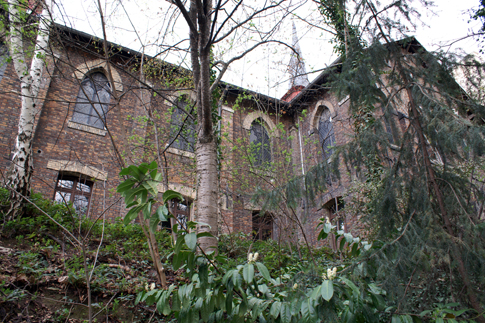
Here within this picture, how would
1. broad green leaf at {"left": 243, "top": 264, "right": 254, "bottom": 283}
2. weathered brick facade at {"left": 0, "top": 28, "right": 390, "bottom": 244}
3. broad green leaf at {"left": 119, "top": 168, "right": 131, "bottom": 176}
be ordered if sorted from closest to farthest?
broad green leaf at {"left": 119, "top": 168, "right": 131, "bottom": 176} < broad green leaf at {"left": 243, "top": 264, "right": 254, "bottom": 283} < weathered brick facade at {"left": 0, "top": 28, "right": 390, "bottom": 244}

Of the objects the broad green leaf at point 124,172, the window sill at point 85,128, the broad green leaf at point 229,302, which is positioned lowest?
the broad green leaf at point 229,302

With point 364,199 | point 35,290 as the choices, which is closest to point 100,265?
point 35,290

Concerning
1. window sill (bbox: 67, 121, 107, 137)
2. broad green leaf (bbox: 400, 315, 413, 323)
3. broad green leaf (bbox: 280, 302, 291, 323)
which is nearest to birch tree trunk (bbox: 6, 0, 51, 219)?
window sill (bbox: 67, 121, 107, 137)

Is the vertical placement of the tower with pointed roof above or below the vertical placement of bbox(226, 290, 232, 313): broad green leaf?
above

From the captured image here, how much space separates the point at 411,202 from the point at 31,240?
6032mm

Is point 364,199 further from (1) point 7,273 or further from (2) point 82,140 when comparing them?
(2) point 82,140

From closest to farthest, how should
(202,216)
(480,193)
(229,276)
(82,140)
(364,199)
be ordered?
(229,276) < (480,193) < (202,216) < (364,199) < (82,140)

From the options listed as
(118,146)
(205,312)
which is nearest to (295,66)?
(118,146)

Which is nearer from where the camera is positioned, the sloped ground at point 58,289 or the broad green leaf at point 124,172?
the broad green leaf at point 124,172

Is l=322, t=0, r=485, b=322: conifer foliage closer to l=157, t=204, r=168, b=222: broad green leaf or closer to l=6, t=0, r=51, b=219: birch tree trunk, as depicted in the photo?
l=157, t=204, r=168, b=222: broad green leaf

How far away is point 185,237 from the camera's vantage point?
6.91 ft

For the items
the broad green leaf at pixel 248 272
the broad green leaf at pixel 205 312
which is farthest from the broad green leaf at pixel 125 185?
the broad green leaf at pixel 205 312

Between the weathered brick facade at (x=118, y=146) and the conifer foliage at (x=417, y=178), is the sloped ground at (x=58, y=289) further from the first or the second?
the weathered brick facade at (x=118, y=146)

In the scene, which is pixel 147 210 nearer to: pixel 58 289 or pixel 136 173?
pixel 136 173
